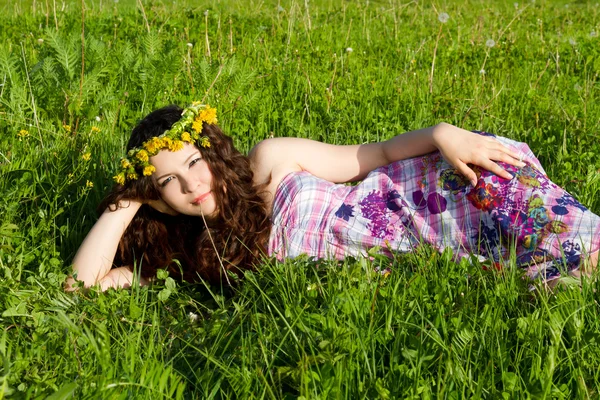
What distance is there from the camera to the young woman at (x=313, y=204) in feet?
9.63

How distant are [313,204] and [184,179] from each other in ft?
2.07

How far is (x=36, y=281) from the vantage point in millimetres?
2734

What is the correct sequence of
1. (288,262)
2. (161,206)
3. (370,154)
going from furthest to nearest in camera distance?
(370,154)
(161,206)
(288,262)

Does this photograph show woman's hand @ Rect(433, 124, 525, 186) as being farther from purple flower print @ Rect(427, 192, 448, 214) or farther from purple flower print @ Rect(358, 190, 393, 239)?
purple flower print @ Rect(358, 190, 393, 239)

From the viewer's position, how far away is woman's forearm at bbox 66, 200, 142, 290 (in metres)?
3.11

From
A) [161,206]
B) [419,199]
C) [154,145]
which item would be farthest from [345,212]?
[154,145]

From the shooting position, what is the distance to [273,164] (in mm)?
3348

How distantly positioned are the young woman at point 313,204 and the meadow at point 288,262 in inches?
8.6

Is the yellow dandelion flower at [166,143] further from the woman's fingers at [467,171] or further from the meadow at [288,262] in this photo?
the woman's fingers at [467,171]

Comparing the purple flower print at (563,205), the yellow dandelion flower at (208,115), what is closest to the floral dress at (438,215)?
the purple flower print at (563,205)

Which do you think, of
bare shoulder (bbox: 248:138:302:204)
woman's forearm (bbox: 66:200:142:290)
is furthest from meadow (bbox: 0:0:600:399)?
bare shoulder (bbox: 248:138:302:204)

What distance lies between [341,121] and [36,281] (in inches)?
88.7

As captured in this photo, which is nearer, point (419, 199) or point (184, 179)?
Answer: point (184, 179)

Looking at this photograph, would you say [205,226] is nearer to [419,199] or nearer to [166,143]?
[166,143]
